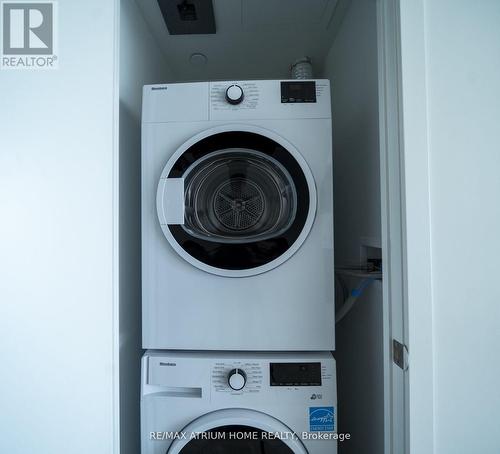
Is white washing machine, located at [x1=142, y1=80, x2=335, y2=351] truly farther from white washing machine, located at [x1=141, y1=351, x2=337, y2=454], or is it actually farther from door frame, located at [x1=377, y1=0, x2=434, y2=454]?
door frame, located at [x1=377, y1=0, x2=434, y2=454]

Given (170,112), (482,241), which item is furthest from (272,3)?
(482,241)

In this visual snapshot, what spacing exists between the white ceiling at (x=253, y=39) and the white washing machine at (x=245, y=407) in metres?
1.59

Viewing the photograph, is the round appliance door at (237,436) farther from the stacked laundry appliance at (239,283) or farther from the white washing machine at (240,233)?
the white washing machine at (240,233)

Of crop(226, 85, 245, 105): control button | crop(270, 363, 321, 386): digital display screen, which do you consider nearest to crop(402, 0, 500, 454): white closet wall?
crop(270, 363, 321, 386): digital display screen

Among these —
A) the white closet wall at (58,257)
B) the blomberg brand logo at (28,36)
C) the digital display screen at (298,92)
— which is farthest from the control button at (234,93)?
the blomberg brand logo at (28,36)

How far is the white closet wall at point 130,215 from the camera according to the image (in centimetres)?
105

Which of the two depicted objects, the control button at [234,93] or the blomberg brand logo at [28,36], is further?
the control button at [234,93]

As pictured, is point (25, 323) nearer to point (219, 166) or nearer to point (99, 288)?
point (99, 288)

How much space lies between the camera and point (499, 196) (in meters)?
0.64

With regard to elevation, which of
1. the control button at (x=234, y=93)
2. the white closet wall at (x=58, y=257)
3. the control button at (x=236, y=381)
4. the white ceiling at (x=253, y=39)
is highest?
the white ceiling at (x=253, y=39)

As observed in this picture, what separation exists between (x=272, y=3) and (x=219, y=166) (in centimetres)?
90

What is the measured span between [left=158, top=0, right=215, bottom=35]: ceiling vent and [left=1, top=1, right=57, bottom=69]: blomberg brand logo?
0.68 m

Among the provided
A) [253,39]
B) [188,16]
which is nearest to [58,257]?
[188,16]

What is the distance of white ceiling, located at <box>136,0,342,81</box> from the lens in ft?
4.13
